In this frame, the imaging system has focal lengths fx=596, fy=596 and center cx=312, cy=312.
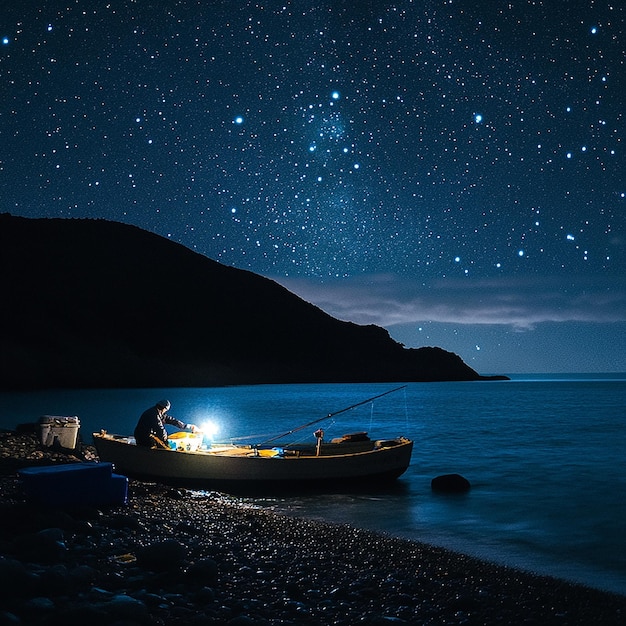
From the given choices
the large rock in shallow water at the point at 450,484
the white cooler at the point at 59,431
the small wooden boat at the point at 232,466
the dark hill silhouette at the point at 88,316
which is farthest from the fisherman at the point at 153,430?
the dark hill silhouette at the point at 88,316

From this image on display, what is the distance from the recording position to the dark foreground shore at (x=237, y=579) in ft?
17.9

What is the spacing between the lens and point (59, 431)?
18562mm

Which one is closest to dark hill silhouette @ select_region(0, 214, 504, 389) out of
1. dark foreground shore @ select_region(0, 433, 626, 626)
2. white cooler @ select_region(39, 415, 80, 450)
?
white cooler @ select_region(39, 415, 80, 450)

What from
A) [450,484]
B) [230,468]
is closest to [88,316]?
[450,484]

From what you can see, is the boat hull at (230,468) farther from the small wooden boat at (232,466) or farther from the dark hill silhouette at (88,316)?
the dark hill silhouette at (88,316)

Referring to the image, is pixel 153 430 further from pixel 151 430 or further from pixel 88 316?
pixel 88 316

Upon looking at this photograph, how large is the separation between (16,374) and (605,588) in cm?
14993

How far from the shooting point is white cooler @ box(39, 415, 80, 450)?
18.1 meters

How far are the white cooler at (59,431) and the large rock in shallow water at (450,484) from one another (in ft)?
37.4

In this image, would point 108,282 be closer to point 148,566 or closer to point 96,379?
point 96,379

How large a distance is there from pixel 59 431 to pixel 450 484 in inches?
485

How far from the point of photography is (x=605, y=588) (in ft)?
29.9

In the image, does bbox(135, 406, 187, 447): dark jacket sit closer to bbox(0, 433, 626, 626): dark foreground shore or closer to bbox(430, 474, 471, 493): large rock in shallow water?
bbox(0, 433, 626, 626): dark foreground shore

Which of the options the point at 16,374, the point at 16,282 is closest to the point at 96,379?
the point at 16,374
